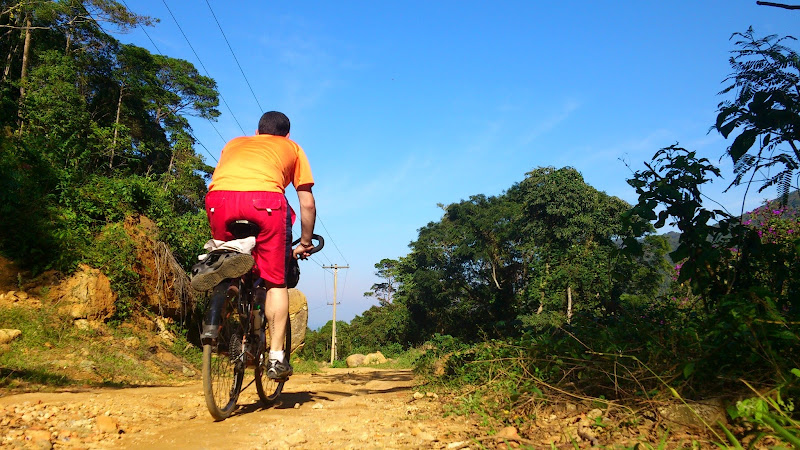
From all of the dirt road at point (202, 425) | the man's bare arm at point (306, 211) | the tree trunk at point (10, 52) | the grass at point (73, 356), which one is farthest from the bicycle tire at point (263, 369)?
the tree trunk at point (10, 52)

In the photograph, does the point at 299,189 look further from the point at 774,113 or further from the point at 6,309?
the point at 6,309

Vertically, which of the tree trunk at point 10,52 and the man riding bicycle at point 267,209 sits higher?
the tree trunk at point 10,52

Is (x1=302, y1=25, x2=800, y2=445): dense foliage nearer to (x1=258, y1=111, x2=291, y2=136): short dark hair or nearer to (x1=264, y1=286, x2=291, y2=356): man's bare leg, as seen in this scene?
(x1=264, y1=286, x2=291, y2=356): man's bare leg

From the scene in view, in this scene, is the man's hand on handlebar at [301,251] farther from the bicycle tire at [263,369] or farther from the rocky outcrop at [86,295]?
the rocky outcrop at [86,295]

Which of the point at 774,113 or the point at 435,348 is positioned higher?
the point at 774,113

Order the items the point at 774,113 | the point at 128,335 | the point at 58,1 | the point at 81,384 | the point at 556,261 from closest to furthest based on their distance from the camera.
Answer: the point at 774,113 < the point at 81,384 < the point at 128,335 < the point at 58,1 < the point at 556,261

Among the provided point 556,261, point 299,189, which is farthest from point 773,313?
point 556,261

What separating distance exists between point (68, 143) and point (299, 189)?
24.5ft

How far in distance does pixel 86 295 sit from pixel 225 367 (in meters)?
4.77

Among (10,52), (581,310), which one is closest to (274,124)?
(581,310)

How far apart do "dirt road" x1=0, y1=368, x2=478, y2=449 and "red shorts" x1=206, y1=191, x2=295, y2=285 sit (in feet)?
3.03

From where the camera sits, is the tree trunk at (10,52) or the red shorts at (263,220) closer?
the red shorts at (263,220)

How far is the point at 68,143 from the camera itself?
8586 mm

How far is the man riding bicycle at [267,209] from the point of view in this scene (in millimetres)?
2914
